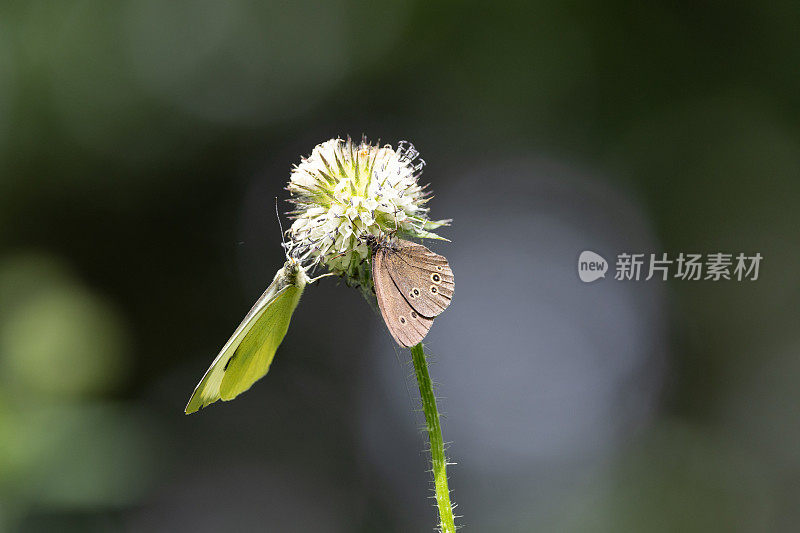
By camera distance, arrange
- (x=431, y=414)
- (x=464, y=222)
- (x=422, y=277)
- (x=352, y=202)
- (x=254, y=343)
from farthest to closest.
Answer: (x=464, y=222) → (x=254, y=343) → (x=352, y=202) → (x=422, y=277) → (x=431, y=414)

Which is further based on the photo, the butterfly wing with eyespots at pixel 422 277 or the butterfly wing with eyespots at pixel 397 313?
the butterfly wing with eyespots at pixel 422 277

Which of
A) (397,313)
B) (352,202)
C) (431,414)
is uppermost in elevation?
(352,202)

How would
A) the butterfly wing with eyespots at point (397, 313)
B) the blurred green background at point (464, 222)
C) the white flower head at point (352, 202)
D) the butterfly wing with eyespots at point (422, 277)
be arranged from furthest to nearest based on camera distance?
the blurred green background at point (464, 222) < the white flower head at point (352, 202) < the butterfly wing with eyespots at point (422, 277) < the butterfly wing with eyespots at point (397, 313)

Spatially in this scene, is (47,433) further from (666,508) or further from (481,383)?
(666,508)

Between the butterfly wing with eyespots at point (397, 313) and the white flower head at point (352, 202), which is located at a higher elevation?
the white flower head at point (352, 202)

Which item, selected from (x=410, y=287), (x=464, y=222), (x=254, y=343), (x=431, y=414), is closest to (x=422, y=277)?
(x=410, y=287)

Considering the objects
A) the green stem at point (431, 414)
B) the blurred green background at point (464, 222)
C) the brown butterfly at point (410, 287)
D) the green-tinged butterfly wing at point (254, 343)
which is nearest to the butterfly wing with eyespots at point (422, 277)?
the brown butterfly at point (410, 287)

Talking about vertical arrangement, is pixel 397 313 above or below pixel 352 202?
below

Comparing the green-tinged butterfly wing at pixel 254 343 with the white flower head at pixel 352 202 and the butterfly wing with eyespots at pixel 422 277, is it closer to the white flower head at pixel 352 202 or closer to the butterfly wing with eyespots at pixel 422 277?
the white flower head at pixel 352 202

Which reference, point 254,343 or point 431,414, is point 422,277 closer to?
point 431,414
